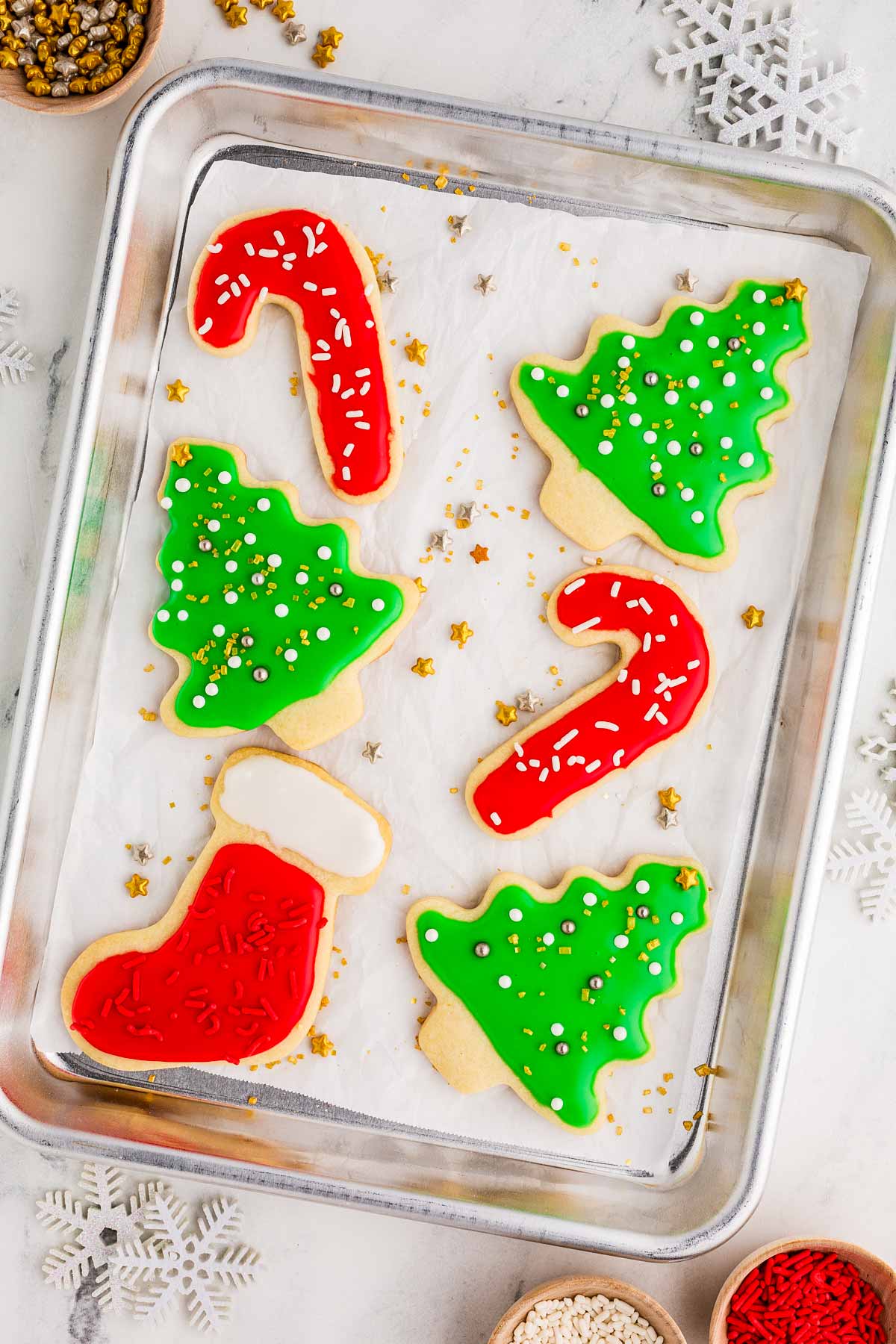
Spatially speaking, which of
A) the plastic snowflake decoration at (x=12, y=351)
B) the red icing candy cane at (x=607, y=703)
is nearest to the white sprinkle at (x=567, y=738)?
the red icing candy cane at (x=607, y=703)

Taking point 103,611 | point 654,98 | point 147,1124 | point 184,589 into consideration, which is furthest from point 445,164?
point 147,1124

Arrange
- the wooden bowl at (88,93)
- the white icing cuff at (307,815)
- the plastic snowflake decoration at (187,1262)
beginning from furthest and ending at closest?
the plastic snowflake decoration at (187,1262), the white icing cuff at (307,815), the wooden bowl at (88,93)

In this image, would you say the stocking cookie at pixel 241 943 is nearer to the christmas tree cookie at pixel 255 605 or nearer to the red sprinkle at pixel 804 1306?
the christmas tree cookie at pixel 255 605

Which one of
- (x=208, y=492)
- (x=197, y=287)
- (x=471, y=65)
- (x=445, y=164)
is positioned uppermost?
(x=471, y=65)

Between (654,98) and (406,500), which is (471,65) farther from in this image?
(406,500)

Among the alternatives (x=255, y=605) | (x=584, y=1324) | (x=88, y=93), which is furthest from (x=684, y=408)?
(x=584, y=1324)

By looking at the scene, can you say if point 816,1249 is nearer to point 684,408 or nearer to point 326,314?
point 684,408
